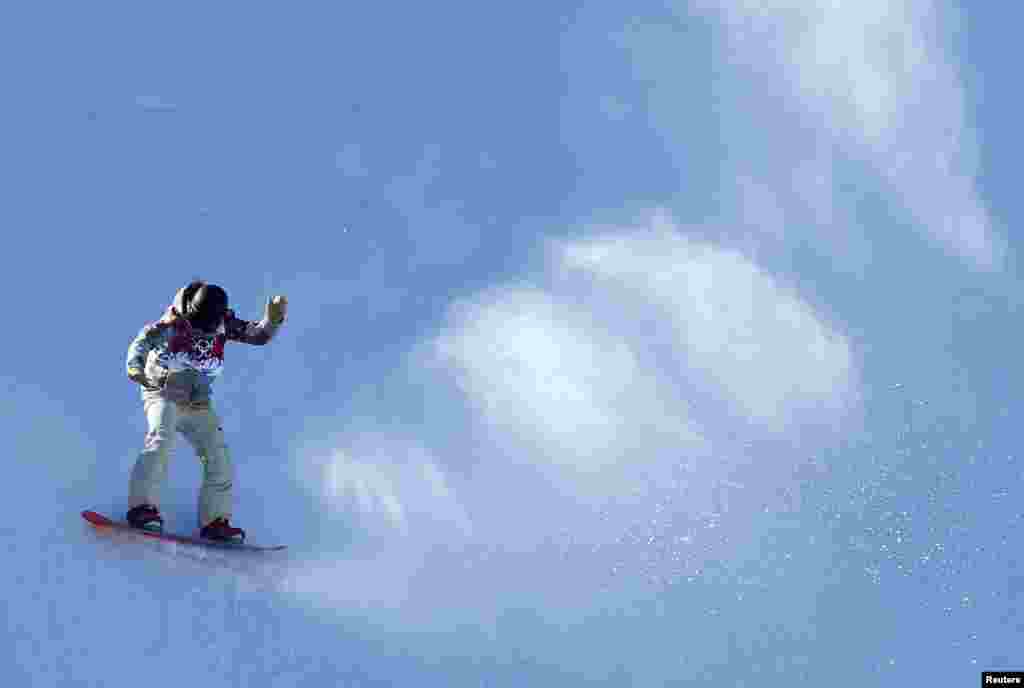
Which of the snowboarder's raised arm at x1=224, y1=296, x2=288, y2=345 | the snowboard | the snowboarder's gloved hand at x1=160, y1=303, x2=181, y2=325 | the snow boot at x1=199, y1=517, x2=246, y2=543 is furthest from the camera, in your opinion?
the snowboarder's raised arm at x1=224, y1=296, x2=288, y2=345

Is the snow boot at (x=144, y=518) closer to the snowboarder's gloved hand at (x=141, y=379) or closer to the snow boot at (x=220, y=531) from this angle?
the snow boot at (x=220, y=531)

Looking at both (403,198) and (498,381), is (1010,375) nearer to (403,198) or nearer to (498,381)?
(498,381)

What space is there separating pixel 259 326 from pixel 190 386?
529 mm

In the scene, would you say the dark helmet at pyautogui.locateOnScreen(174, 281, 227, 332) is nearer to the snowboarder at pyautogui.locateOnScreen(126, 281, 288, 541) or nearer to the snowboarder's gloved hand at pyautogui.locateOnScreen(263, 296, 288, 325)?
the snowboarder at pyautogui.locateOnScreen(126, 281, 288, 541)

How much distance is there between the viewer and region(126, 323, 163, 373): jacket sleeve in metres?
8.73

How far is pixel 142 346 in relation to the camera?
8742mm

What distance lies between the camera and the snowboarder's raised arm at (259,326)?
897 cm

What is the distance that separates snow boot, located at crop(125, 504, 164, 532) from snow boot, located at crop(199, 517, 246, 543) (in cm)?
39

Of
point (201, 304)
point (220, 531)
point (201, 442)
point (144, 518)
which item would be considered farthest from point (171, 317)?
point (220, 531)

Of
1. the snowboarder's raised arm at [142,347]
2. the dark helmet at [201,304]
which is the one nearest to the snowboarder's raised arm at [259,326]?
the dark helmet at [201,304]

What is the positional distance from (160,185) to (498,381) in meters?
2.92

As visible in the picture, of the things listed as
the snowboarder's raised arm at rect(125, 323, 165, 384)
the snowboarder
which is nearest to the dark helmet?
the snowboarder

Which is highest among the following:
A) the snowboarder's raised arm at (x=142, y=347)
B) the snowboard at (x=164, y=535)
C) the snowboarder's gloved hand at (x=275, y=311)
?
the snowboarder's gloved hand at (x=275, y=311)

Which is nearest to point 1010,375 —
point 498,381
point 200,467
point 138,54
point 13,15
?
point 498,381
